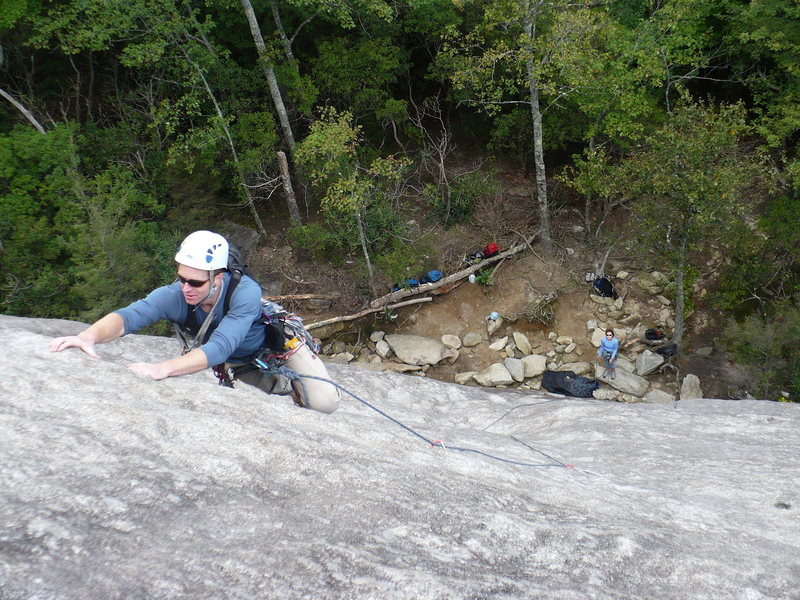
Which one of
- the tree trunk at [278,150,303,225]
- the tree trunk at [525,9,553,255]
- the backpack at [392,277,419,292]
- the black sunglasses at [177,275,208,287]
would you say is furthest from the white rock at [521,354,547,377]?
the black sunglasses at [177,275,208,287]

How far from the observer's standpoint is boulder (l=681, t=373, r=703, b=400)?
42.6ft

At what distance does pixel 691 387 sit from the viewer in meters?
13.1

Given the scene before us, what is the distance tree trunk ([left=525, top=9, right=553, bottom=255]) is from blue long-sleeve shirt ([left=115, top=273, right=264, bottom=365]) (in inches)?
448

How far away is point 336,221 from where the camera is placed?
1617 centimetres

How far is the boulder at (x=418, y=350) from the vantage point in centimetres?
1506

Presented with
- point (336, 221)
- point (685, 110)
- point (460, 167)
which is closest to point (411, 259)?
point (336, 221)

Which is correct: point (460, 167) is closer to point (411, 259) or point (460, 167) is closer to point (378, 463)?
point (411, 259)

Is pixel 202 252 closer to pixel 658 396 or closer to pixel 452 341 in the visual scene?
pixel 452 341

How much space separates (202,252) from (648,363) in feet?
41.6

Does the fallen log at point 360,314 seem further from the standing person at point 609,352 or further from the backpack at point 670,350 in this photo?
the backpack at point 670,350

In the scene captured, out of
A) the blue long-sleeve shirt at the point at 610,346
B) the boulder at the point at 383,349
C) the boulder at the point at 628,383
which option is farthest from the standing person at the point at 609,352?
the boulder at the point at 383,349

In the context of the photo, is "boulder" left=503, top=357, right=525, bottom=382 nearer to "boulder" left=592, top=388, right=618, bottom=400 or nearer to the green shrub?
"boulder" left=592, top=388, right=618, bottom=400

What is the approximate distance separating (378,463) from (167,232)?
14.7m

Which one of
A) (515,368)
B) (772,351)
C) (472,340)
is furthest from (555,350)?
(772,351)
